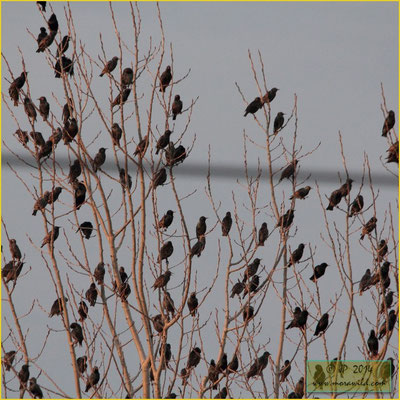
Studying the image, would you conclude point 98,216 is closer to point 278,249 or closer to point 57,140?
point 57,140

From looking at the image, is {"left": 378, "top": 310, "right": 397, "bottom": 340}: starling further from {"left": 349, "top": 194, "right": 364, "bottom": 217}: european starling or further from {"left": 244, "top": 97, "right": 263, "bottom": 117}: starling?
{"left": 244, "top": 97, "right": 263, "bottom": 117}: starling

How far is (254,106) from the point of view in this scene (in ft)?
27.7

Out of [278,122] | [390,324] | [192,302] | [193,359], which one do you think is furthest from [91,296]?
[390,324]

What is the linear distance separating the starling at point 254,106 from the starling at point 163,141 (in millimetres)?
783

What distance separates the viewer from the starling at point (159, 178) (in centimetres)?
780

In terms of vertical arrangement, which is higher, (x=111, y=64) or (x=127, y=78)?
(x=111, y=64)

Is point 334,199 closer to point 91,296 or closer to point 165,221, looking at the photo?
point 165,221

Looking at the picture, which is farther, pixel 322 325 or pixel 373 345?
pixel 322 325

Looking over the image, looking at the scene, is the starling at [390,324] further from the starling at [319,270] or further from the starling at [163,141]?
the starling at [163,141]

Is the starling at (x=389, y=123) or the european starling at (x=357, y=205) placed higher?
the starling at (x=389, y=123)

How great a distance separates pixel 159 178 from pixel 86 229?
76 centimetres

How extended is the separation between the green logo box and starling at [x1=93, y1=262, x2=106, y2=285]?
1.52 meters

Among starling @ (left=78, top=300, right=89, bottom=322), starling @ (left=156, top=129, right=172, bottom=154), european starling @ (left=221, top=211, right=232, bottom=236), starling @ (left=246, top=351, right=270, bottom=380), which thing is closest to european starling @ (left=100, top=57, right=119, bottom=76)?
starling @ (left=156, top=129, right=172, bottom=154)

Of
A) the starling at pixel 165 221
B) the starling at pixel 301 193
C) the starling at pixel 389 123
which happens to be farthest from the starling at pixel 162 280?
the starling at pixel 389 123
